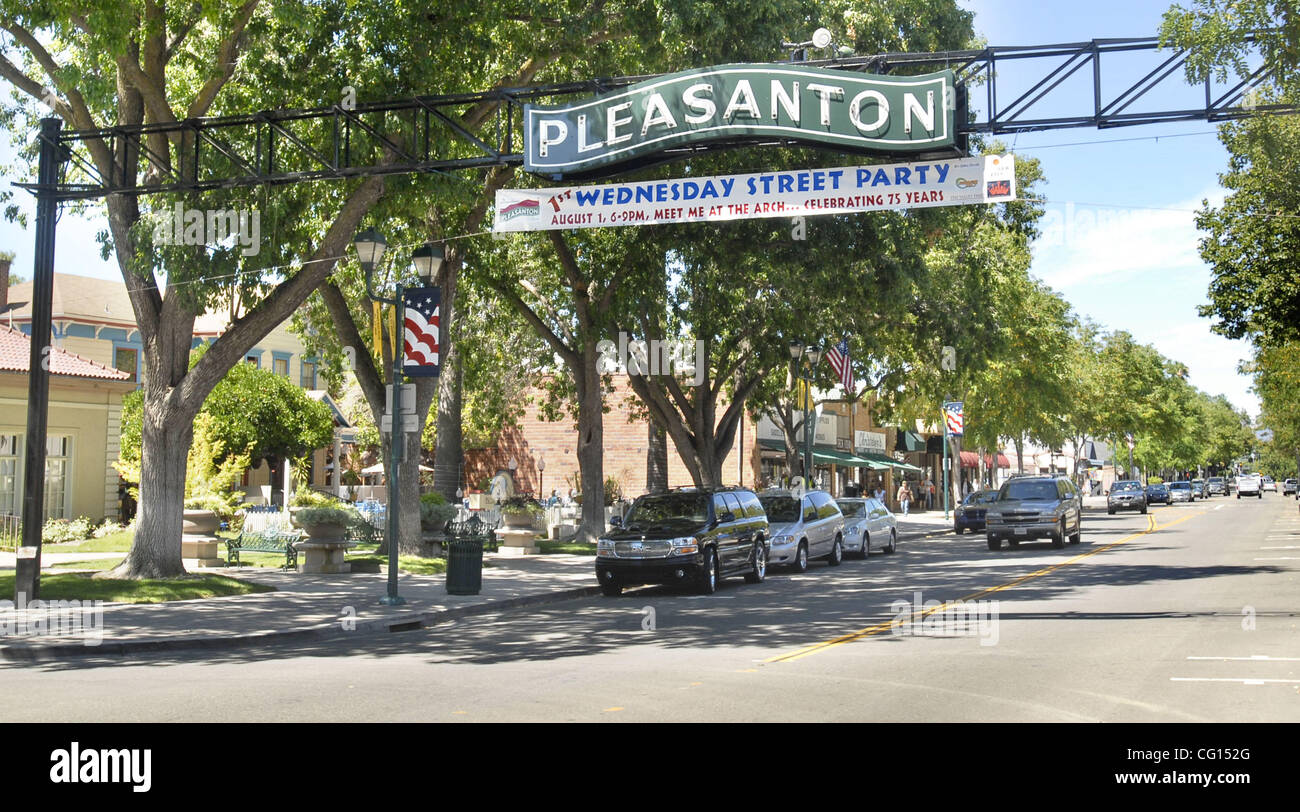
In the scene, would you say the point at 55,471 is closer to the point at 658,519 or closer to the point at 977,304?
the point at 658,519

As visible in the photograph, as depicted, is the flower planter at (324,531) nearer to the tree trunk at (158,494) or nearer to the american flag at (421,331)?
the tree trunk at (158,494)

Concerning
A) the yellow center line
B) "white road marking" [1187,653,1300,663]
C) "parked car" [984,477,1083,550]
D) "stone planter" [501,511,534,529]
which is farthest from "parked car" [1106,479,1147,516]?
"white road marking" [1187,653,1300,663]

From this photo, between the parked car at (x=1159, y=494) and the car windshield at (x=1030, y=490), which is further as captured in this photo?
the parked car at (x=1159, y=494)

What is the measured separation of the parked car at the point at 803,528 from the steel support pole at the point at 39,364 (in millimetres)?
13098

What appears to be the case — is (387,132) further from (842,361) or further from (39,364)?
(842,361)

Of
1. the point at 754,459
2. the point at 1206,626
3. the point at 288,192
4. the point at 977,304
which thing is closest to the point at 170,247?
the point at 288,192

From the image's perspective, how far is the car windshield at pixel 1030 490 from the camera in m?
29.7

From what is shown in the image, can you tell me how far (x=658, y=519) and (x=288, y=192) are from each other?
8195 mm

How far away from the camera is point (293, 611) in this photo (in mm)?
16031

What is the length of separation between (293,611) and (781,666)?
26.7 ft

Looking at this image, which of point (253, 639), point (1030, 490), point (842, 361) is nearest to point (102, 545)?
point (253, 639)

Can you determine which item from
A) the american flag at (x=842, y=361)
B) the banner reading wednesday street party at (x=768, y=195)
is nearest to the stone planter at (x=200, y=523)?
the banner reading wednesday street party at (x=768, y=195)

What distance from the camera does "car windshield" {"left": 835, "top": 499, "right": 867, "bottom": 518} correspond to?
2838 cm

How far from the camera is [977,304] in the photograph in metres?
30.9
